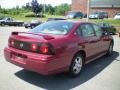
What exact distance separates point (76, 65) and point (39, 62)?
4.70ft

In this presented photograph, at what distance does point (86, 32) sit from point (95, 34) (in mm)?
685

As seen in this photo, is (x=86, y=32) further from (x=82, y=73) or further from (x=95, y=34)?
(x=82, y=73)

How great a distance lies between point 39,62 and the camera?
5.41 metres

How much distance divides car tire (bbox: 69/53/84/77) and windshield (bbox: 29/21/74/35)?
2.52ft

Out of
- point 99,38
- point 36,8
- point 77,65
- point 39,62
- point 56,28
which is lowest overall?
point 77,65

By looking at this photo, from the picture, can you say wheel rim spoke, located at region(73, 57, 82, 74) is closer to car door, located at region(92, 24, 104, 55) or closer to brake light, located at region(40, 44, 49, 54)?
brake light, located at region(40, 44, 49, 54)

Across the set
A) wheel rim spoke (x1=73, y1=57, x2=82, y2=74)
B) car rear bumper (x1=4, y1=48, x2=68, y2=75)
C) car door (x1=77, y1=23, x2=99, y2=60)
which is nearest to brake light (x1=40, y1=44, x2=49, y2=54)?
car rear bumper (x1=4, y1=48, x2=68, y2=75)

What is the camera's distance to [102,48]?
8445mm

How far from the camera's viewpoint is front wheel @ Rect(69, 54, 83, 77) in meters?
6.28

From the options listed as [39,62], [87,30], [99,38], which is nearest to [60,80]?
[39,62]

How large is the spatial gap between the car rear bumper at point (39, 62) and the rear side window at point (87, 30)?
4.83 feet

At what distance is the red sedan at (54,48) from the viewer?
551 centimetres

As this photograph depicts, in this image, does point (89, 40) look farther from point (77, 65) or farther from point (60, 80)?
point (60, 80)

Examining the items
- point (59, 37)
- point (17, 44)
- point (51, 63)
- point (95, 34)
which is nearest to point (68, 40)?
point (59, 37)
